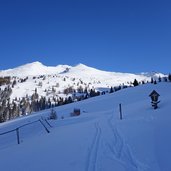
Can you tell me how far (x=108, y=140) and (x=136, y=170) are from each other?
5.83 metres

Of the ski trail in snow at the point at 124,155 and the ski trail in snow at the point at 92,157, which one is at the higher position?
the ski trail in snow at the point at 124,155

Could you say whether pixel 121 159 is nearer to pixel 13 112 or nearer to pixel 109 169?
pixel 109 169

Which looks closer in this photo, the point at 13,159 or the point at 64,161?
the point at 64,161

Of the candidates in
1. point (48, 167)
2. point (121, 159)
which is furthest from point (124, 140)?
point (48, 167)

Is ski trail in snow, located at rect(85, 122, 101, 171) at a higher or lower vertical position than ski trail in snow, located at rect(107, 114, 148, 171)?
lower

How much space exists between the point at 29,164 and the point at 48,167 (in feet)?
4.46

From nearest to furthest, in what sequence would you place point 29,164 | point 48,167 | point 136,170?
point 136,170
point 48,167
point 29,164

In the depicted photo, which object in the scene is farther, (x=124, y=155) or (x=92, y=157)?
(x=92, y=157)

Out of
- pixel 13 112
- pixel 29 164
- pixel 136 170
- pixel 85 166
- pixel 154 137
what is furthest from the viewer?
pixel 13 112

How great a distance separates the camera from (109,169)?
904 cm

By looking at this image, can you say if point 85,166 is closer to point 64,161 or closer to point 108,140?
point 64,161

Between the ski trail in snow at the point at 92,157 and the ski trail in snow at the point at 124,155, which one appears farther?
the ski trail in snow at the point at 92,157

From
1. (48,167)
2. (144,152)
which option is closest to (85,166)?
(48,167)

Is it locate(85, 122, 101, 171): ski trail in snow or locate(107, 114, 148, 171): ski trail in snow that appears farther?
locate(85, 122, 101, 171): ski trail in snow
